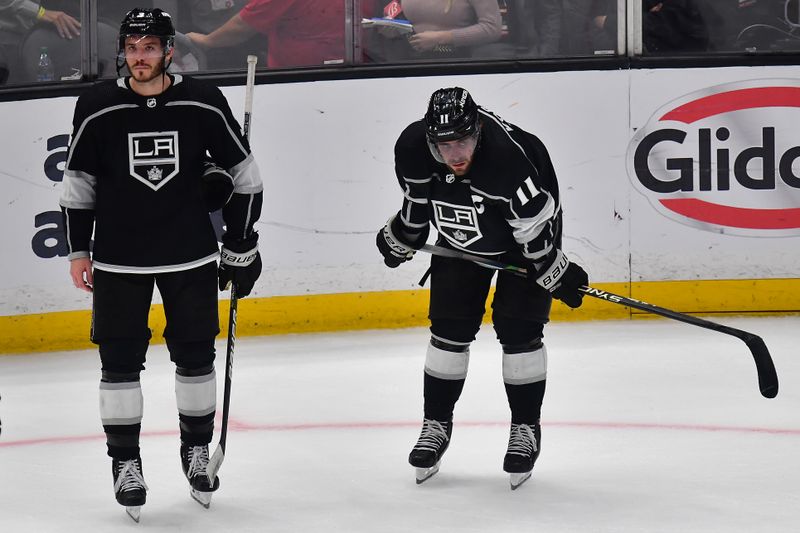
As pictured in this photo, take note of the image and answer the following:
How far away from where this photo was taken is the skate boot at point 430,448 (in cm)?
331

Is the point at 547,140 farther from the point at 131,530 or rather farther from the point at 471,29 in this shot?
the point at 131,530

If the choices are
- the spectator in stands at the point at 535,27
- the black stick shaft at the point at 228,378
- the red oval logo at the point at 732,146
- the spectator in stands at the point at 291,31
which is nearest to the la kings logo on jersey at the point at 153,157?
the black stick shaft at the point at 228,378

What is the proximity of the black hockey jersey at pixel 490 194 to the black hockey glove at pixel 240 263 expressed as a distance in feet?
1.36

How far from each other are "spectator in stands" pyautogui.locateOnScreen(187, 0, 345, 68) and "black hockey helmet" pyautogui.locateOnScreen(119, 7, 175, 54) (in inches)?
91.5

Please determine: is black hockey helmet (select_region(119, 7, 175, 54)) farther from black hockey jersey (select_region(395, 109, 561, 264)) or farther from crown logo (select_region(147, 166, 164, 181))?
black hockey jersey (select_region(395, 109, 561, 264))

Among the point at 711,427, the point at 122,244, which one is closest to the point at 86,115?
the point at 122,244

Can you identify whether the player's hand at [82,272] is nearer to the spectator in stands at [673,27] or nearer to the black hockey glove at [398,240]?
the black hockey glove at [398,240]

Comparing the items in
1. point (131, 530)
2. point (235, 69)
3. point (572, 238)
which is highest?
point (235, 69)

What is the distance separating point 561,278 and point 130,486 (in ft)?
3.78

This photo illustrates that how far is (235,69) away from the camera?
5316mm

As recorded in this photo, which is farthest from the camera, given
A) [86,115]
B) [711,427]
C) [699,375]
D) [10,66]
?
[10,66]

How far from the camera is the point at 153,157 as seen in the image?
9.84 ft

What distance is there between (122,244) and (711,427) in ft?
6.17

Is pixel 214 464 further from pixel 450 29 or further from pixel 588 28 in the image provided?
pixel 588 28
